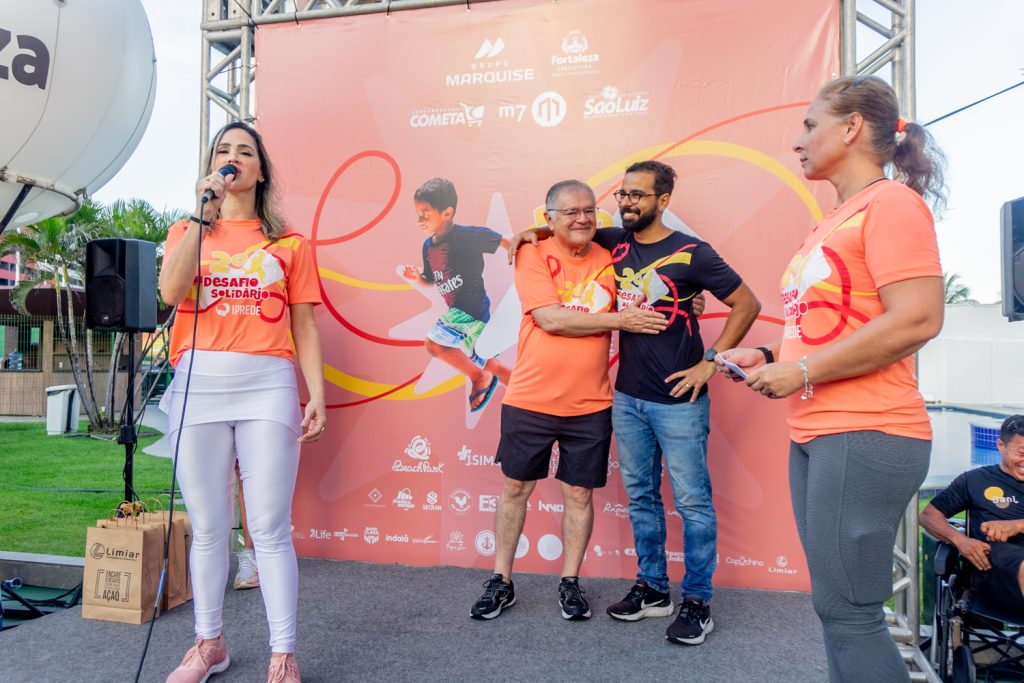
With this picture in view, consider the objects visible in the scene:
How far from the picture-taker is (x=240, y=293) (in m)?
2.29

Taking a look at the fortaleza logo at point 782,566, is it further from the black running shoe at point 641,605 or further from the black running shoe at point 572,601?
the black running shoe at point 572,601

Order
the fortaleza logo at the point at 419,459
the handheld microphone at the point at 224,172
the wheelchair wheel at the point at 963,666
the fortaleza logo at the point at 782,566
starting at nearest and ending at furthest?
the handheld microphone at the point at 224,172 < the wheelchair wheel at the point at 963,666 < the fortaleza logo at the point at 782,566 < the fortaleza logo at the point at 419,459

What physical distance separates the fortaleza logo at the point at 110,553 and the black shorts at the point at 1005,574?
133 inches

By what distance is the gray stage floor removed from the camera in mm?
2342

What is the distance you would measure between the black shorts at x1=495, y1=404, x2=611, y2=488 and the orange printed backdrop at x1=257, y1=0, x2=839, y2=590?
0.52m

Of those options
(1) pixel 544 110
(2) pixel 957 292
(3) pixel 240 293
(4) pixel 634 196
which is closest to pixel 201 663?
(3) pixel 240 293

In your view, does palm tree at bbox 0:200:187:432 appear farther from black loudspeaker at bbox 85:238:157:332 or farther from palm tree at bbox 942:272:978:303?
palm tree at bbox 942:272:978:303

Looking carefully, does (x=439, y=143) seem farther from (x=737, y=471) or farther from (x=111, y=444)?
(x=111, y=444)

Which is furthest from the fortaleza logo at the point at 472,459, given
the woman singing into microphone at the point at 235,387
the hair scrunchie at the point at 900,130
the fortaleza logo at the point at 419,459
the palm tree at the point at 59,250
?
the palm tree at the point at 59,250

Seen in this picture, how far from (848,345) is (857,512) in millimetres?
327

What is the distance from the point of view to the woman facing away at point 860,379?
52.2 inches

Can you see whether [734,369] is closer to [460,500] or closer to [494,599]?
[494,599]

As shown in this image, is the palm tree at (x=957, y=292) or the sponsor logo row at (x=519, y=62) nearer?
the sponsor logo row at (x=519, y=62)

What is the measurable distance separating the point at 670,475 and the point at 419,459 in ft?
4.47
